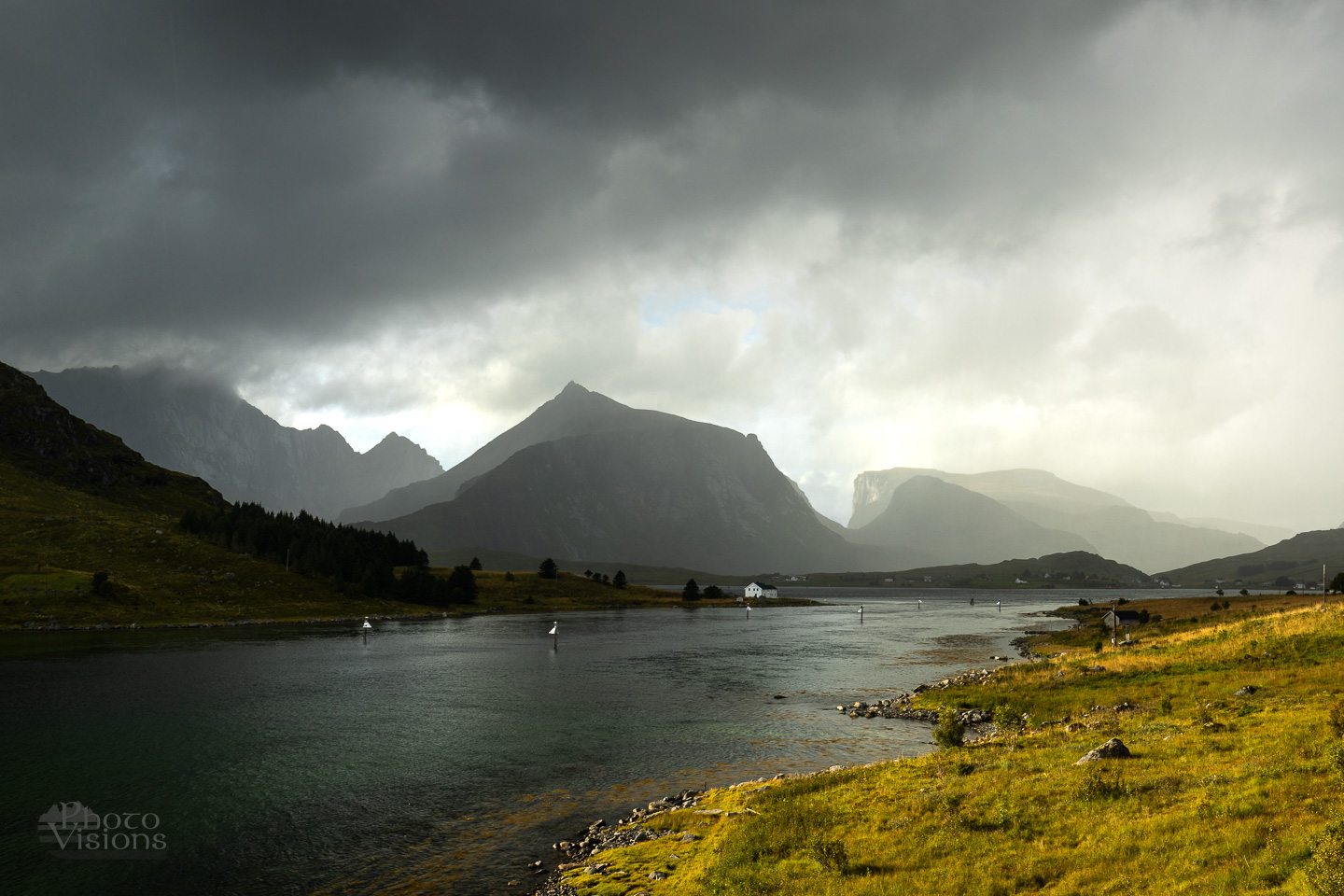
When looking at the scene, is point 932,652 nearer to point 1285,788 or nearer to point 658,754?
point 658,754

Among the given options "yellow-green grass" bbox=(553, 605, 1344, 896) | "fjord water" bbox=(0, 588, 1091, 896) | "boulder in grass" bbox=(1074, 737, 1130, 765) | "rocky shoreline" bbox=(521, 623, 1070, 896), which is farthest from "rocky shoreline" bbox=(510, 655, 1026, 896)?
"boulder in grass" bbox=(1074, 737, 1130, 765)

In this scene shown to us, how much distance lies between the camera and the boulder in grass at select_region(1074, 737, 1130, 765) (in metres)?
23.3

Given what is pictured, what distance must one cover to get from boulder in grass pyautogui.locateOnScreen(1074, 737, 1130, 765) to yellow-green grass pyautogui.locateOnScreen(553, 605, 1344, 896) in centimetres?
41

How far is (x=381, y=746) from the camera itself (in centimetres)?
4362

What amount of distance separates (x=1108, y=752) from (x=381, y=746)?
41.0 meters

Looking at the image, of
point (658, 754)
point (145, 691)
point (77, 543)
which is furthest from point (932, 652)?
point (77, 543)

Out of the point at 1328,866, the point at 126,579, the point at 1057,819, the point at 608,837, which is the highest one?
the point at 1328,866

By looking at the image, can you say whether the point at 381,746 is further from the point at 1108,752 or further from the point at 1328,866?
the point at 1328,866

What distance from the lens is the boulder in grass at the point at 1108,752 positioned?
76.6ft

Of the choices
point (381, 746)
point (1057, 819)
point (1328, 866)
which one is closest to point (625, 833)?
point (1057, 819)

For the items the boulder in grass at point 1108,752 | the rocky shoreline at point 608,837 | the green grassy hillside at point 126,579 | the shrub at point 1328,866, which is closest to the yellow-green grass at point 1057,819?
the shrub at point 1328,866

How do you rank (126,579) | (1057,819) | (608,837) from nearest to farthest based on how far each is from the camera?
(1057,819) → (608,837) → (126,579)

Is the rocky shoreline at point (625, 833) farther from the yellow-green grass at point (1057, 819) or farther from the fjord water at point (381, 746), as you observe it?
the fjord water at point (381, 746)

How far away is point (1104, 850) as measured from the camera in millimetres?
15180
